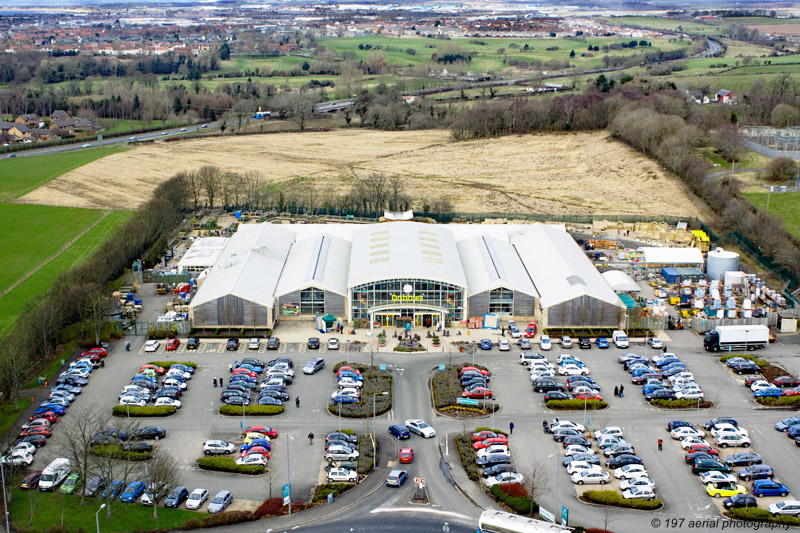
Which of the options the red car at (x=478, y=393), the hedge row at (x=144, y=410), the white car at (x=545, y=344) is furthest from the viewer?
the white car at (x=545, y=344)

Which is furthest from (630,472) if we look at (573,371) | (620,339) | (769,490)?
(620,339)

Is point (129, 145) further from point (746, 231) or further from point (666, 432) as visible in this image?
point (666, 432)

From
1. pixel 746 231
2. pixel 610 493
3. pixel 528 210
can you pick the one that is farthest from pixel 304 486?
pixel 528 210

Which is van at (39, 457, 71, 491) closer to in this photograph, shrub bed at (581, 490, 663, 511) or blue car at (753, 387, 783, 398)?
shrub bed at (581, 490, 663, 511)

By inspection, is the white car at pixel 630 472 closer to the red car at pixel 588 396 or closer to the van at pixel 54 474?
the red car at pixel 588 396

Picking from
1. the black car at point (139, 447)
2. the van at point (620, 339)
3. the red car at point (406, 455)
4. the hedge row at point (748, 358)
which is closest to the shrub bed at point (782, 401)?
the hedge row at point (748, 358)
